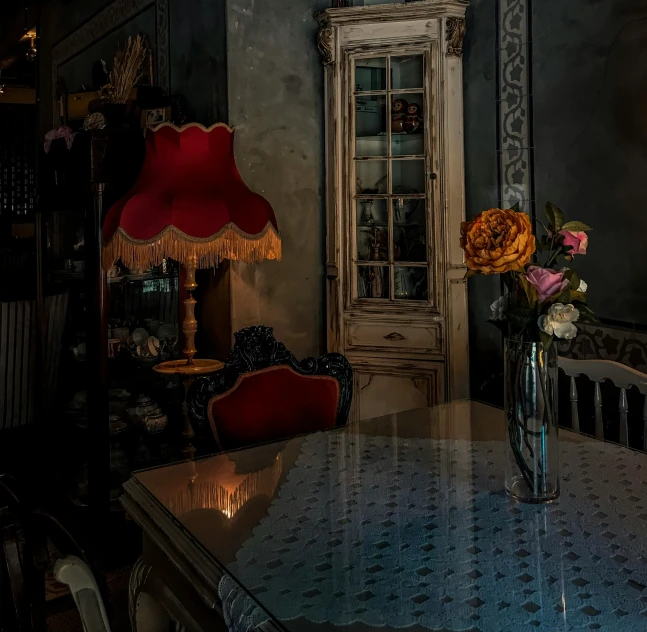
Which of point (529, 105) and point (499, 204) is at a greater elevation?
point (529, 105)

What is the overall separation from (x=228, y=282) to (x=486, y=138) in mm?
1396

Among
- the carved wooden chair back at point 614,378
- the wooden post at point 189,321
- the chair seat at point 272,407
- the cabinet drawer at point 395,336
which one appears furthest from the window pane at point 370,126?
the chair seat at point 272,407

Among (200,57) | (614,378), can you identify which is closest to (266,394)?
(614,378)

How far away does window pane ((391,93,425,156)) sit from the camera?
3344mm

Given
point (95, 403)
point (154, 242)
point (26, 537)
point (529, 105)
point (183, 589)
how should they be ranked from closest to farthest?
1. point (26, 537)
2. point (183, 589)
3. point (154, 242)
4. point (95, 403)
5. point (529, 105)

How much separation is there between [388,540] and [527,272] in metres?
0.57

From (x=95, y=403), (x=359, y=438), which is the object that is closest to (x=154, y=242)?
(x=95, y=403)

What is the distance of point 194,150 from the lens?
2607mm

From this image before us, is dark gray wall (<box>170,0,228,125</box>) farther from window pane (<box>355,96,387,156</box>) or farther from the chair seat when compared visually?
the chair seat

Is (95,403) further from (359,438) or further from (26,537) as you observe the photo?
(26,537)

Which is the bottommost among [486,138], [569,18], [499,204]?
[499,204]

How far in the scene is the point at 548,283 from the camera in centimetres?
129

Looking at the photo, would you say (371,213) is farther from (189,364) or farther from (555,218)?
(555,218)

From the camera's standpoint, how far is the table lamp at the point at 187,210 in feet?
8.14
